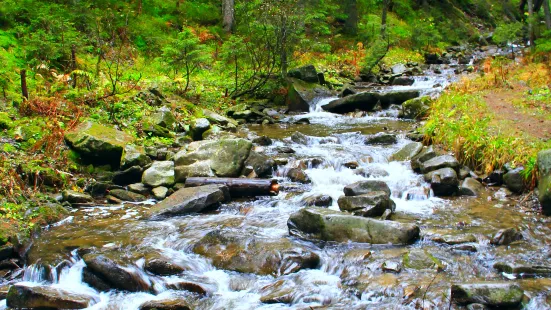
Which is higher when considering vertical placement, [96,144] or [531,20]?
[531,20]

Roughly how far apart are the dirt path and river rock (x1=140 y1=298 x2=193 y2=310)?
309 inches

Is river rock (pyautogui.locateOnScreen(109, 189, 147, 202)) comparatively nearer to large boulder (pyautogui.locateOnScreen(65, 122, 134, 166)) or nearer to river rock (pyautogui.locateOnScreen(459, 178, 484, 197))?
large boulder (pyautogui.locateOnScreen(65, 122, 134, 166))

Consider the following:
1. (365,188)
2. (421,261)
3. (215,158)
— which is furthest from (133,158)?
(421,261)

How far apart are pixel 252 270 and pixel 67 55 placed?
10.2 m

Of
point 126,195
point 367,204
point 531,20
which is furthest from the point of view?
point 531,20

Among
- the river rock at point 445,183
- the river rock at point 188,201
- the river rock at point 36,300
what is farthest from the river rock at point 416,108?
the river rock at point 36,300

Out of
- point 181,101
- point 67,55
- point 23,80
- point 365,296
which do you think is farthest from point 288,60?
point 365,296

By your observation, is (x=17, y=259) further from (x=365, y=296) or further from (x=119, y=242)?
(x=365, y=296)

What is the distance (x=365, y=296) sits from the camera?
4.74 m

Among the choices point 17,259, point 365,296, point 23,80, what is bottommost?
point 17,259

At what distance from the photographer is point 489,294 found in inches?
169

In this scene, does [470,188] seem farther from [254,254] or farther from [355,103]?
[355,103]

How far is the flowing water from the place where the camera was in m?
4.76

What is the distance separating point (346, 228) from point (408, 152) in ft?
14.3
